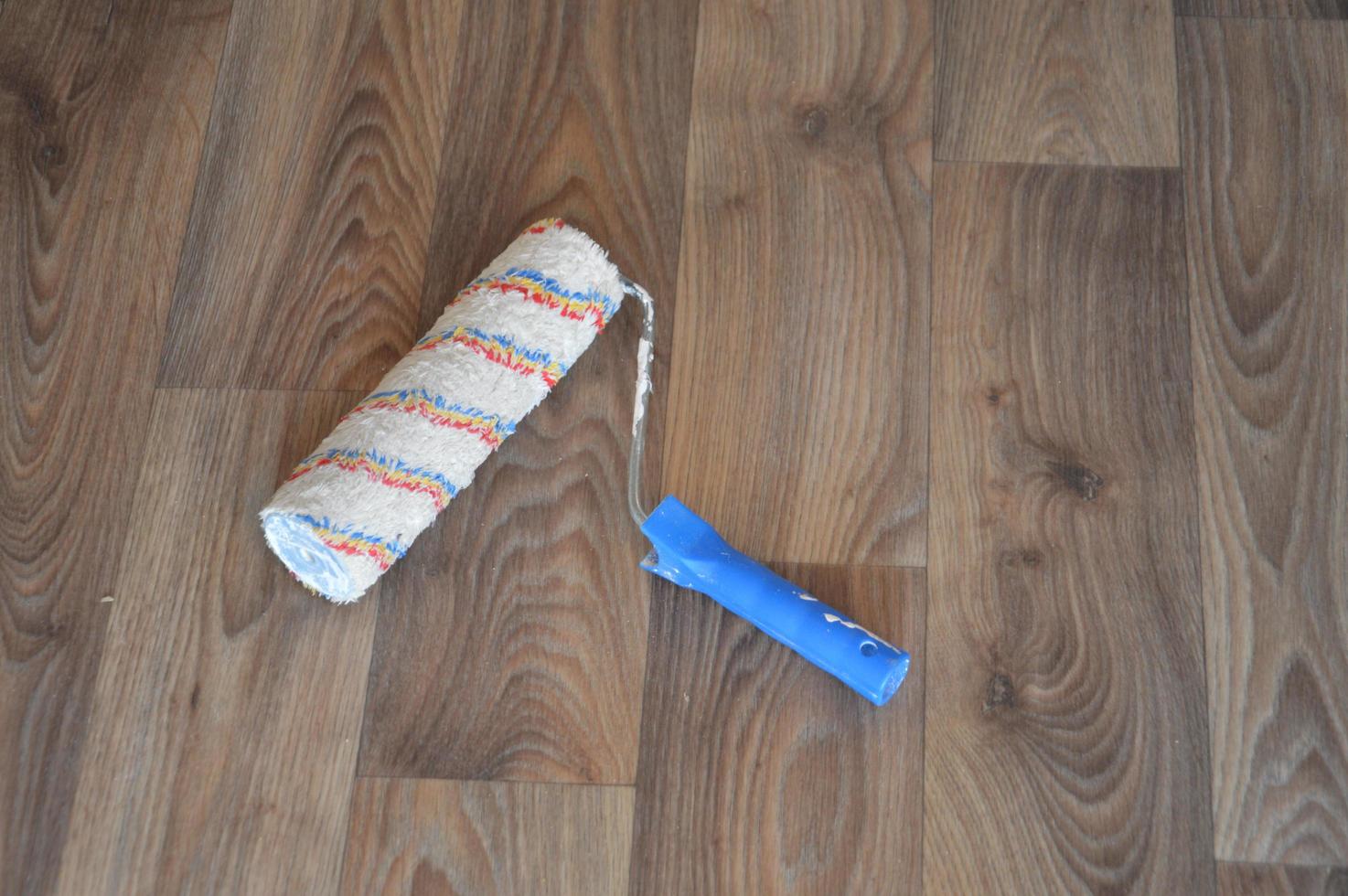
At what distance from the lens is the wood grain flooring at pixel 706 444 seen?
0.85 m

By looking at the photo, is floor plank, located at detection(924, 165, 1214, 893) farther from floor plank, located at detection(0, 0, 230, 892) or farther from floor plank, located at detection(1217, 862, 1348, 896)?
floor plank, located at detection(0, 0, 230, 892)

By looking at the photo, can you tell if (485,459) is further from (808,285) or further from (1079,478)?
(1079,478)

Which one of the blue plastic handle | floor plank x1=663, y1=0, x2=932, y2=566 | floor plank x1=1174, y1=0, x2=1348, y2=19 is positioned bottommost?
the blue plastic handle

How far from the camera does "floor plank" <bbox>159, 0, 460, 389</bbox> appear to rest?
982mm

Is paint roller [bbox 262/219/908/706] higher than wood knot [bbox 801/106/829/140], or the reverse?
wood knot [bbox 801/106/829/140]

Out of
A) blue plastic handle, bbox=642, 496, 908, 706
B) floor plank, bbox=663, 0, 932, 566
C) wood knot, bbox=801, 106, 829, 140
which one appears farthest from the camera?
wood knot, bbox=801, 106, 829, 140

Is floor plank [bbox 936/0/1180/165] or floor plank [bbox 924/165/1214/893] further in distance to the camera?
floor plank [bbox 936/0/1180/165]

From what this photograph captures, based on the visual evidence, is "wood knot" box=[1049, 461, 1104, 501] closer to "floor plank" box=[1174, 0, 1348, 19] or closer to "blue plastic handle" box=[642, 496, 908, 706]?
"blue plastic handle" box=[642, 496, 908, 706]

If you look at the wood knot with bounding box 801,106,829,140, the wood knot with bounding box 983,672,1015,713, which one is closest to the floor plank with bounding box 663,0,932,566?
the wood knot with bounding box 801,106,829,140

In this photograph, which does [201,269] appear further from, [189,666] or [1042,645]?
[1042,645]

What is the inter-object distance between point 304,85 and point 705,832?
2.40 ft

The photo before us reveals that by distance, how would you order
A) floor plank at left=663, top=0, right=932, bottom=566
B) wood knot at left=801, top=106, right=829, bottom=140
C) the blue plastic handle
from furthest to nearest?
1. wood knot at left=801, top=106, right=829, bottom=140
2. floor plank at left=663, top=0, right=932, bottom=566
3. the blue plastic handle

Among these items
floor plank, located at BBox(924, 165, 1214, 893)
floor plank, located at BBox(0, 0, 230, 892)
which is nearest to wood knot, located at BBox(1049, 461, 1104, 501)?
floor plank, located at BBox(924, 165, 1214, 893)

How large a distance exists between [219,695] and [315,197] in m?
0.43
